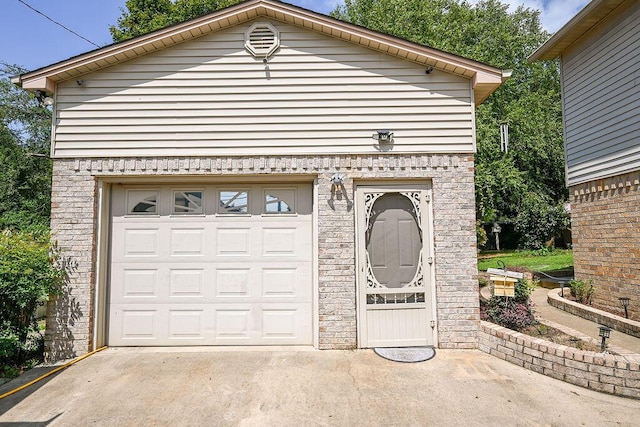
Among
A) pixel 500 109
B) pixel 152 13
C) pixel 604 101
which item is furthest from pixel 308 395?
pixel 152 13

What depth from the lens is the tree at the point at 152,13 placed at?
702 inches

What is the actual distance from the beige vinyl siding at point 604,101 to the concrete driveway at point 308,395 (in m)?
4.43

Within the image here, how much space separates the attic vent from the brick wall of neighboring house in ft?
20.2

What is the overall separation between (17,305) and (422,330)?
17.7ft

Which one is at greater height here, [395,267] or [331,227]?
[331,227]

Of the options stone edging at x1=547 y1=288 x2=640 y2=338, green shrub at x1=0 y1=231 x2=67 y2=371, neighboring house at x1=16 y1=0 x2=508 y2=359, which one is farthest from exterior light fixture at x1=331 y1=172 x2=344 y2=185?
stone edging at x1=547 y1=288 x2=640 y2=338

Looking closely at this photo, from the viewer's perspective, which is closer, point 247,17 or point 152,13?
point 247,17

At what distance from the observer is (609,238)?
628cm

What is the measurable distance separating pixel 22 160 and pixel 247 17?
12.3 m

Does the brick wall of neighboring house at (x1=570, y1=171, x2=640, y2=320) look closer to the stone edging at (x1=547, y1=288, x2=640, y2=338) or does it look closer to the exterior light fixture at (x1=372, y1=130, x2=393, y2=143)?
the stone edging at (x1=547, y1=288, x2=640, y2=338)

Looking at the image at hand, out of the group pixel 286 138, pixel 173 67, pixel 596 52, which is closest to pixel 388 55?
pixel 286 138

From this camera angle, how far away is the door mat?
4555 mm

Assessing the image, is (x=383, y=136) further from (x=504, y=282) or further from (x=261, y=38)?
(x=504, y=282)

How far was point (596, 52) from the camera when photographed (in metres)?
6.62
